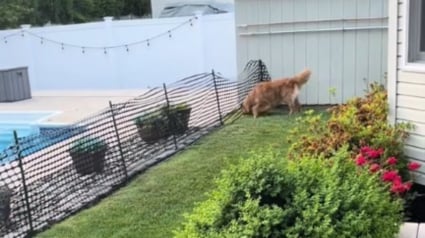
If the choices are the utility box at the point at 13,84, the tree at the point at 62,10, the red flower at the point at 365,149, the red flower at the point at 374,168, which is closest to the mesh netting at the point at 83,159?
the red flower at the point at 365,149

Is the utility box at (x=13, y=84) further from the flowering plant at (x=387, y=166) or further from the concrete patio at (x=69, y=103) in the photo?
the flowering plant at (x=387, y=166)

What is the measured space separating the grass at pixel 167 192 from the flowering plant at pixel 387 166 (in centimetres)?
96

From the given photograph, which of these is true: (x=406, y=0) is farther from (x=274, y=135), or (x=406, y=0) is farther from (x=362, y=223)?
(x=274, y=135)

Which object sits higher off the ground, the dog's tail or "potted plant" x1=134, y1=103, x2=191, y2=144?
the dog's tail

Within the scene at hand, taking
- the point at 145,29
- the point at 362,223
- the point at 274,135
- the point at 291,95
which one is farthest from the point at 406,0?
the point at 145,29

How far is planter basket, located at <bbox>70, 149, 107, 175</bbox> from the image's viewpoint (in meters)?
4.94

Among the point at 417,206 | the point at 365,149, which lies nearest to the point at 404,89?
the point at 365,149

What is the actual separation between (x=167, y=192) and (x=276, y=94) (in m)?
3.27

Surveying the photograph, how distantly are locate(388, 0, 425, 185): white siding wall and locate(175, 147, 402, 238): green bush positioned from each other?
139 centimetres

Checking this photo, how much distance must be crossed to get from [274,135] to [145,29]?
7459mm

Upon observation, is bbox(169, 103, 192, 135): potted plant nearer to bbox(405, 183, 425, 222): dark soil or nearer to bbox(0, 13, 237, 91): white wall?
bbox(405, 183, 425, 222): dark soil

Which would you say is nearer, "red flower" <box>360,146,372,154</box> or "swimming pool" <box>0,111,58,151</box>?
"red flower" <box>360,146,372,154</box>

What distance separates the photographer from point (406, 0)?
3590mm

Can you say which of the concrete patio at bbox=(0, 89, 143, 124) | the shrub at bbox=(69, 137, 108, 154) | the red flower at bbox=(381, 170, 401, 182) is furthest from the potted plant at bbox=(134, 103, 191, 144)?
the red flower at bbox=(381, 170, 401, 182)
